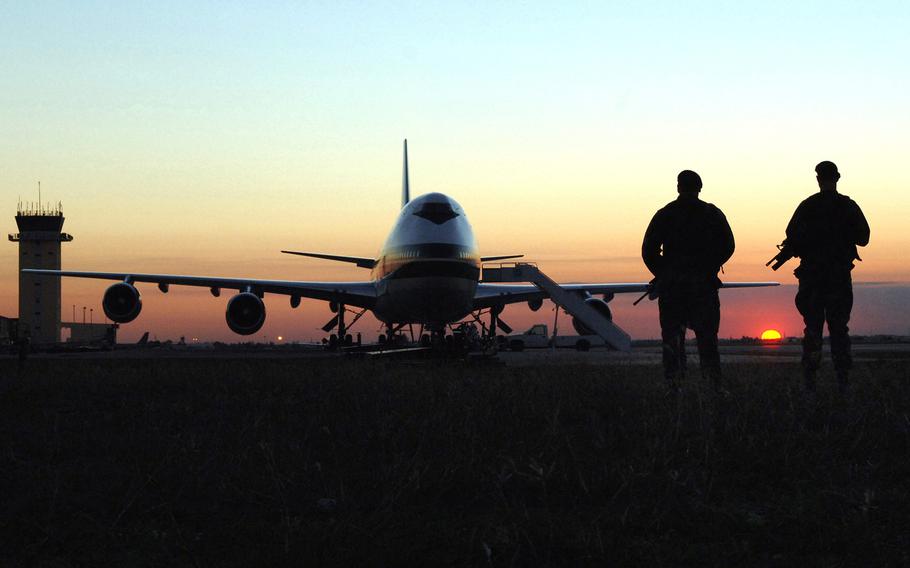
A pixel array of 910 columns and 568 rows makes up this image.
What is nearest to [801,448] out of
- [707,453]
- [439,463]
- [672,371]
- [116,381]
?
[707,453]

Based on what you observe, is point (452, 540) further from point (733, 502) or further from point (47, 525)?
point (47, 525)

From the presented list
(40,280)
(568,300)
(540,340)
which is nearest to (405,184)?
(540,340)

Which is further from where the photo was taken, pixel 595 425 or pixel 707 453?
pixel 595 425

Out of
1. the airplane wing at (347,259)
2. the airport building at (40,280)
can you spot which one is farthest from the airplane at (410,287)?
the airport building at (40,280)

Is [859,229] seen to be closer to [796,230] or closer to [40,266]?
[796,230]

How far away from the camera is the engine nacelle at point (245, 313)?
2867 cm

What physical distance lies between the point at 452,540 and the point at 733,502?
1.49 metres

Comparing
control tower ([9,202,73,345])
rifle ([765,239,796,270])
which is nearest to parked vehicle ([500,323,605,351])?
rifle ([765,239,796,270])

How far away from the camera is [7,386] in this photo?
33.1 ft

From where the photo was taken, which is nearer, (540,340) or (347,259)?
(347,259)

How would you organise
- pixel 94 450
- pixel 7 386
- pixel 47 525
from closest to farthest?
pixel 47 525 < pixel 94 450 < pixel 7 386

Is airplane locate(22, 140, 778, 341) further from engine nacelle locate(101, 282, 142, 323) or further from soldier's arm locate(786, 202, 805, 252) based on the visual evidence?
soldier's arm locate(786, 202, 805, 252)

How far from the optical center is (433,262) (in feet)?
82.0

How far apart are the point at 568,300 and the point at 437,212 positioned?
746 centimetres
